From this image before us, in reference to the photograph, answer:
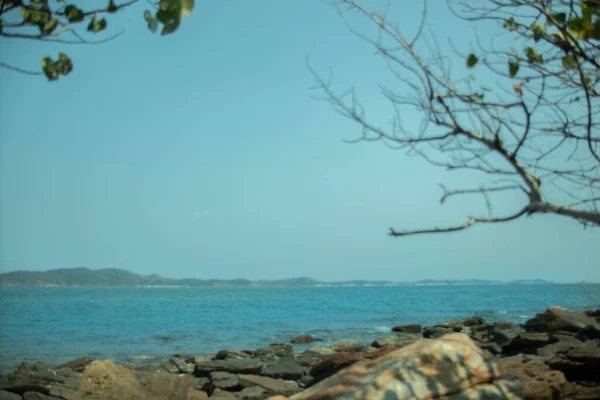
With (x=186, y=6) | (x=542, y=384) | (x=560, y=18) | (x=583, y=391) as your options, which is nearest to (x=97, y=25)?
(x=186, y=6)

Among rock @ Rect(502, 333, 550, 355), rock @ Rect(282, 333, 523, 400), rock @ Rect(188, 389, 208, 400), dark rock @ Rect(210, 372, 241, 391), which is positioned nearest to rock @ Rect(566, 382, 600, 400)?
rock @ Rect(282, 333, 523, 400)

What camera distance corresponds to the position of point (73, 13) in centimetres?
313

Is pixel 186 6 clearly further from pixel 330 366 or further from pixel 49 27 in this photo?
pixel 330 366

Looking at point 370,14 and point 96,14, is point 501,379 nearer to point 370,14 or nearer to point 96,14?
point 370,14

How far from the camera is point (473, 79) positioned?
383cm

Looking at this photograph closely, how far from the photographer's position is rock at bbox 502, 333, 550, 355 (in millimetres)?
14414

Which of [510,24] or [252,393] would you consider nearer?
[510,24]

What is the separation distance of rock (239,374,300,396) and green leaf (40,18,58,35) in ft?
30.3

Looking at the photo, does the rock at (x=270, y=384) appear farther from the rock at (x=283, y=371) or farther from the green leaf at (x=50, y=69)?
the green leaf at (x=50, y=69)

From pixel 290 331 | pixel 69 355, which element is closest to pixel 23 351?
pixel 69 355

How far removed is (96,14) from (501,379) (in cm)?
467

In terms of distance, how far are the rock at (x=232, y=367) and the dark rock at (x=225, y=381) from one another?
2.36 feet

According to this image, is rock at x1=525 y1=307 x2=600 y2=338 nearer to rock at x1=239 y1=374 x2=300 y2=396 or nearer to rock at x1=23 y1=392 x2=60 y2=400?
rock at x1=239 y1=374 x2=300 y2=396

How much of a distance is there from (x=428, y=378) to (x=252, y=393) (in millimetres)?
6612
